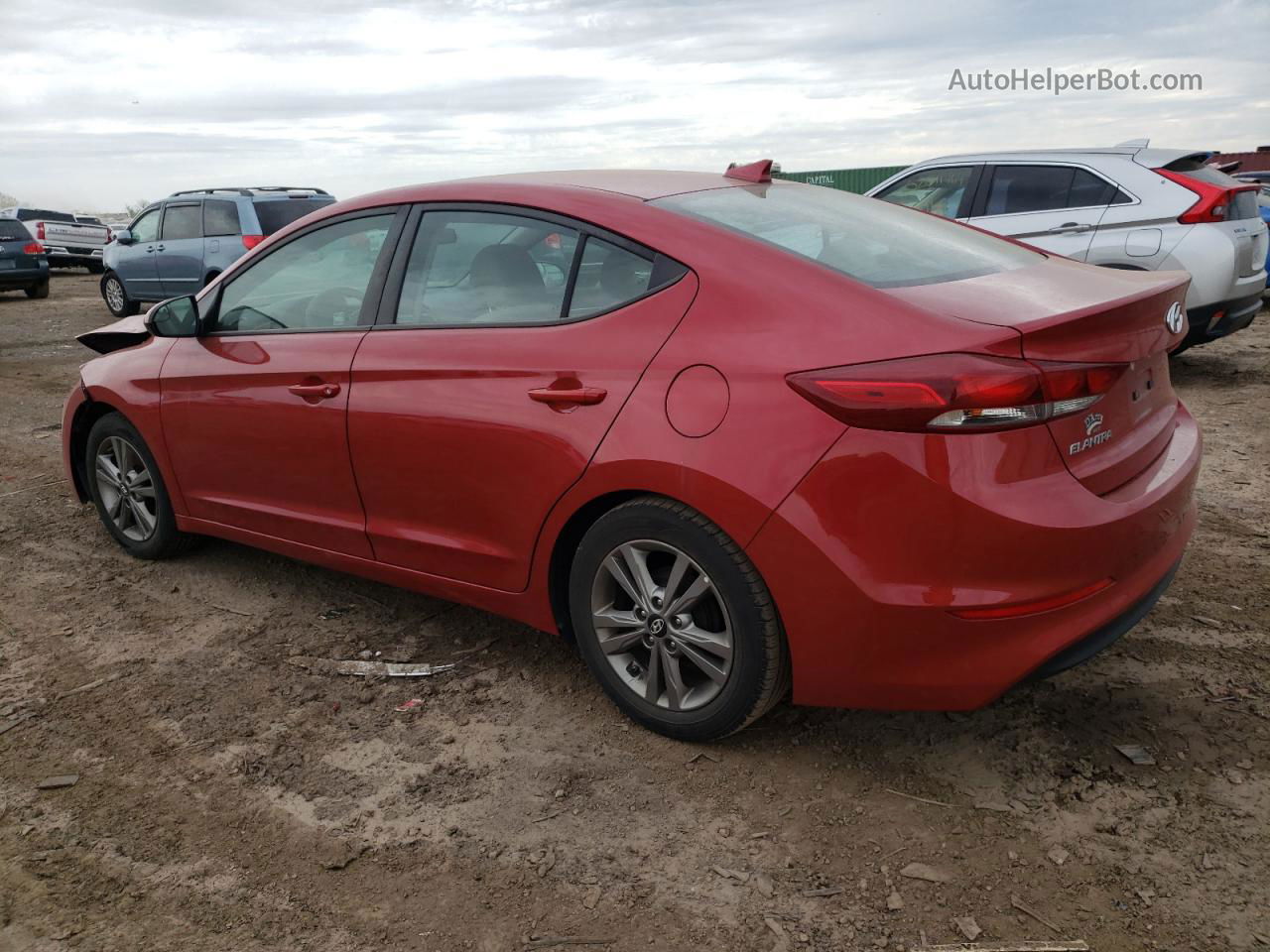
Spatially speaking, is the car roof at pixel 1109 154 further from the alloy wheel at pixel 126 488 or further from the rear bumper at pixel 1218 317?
the alloy wheel at pixel 126 488

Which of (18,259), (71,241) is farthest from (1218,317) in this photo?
(71,241)

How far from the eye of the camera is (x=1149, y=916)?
2336 millimetres

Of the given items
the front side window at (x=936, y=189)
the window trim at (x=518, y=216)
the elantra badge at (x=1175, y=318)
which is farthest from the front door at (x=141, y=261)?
the elantra badge at (x=1175, y=318)

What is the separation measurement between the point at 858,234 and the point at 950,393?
3.11 feet

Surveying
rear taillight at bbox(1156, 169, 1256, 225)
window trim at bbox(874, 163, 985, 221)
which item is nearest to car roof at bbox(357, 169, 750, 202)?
rear taillight at bbox(1156, 169, 1256, 225)

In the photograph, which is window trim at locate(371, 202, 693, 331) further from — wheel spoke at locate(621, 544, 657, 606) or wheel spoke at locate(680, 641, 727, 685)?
wheel spoke at locate(680, 641, 727, 685)

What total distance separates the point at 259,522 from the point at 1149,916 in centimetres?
318

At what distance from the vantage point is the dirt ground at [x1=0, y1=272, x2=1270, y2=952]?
242 centimetres

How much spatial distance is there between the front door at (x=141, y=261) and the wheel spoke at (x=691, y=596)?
563 inches

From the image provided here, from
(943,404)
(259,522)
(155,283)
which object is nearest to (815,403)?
(943,404)

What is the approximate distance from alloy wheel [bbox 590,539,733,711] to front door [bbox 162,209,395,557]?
3.51ft

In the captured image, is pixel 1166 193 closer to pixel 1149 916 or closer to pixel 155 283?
pixel 1149 916

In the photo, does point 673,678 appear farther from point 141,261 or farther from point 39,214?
point 39,214

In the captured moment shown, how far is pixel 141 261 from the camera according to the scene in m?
15.4
